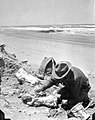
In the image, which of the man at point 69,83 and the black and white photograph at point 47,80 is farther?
the man at point 69,83

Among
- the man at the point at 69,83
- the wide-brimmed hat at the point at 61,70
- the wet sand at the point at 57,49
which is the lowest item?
the man at the point at 69,83

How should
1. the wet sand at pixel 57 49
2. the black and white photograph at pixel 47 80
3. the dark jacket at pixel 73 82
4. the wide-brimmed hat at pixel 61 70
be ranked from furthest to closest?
the wet sand at pixel 57 49, the dark jacket at pixel 73 82, the wide-brimmed hat at pixel 61 70, the black and white photograph at pixel 47 80

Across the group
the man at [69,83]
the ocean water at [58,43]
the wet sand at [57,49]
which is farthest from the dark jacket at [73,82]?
the wet sand at [57,49]

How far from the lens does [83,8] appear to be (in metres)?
1.08

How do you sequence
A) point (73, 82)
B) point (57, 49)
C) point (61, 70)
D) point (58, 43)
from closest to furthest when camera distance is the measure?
point (61, 70)
point (73, 82)
point (57, 49)
point (58, 43)

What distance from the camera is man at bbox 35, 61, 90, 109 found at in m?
1.33

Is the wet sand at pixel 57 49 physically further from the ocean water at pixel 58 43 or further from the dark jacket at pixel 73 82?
the dark jacket at pixel 73 82

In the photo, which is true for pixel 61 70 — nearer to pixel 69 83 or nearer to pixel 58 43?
pixel 69 83

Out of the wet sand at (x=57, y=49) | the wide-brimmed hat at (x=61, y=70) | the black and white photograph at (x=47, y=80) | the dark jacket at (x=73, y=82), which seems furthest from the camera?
the wet sand at (x=57, y=49)

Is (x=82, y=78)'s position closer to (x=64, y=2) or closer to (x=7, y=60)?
(x=64, y=2)

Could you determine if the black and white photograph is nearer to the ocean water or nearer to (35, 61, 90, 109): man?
(35, 61, 90, 109): man

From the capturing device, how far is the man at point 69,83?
1329 millimetres

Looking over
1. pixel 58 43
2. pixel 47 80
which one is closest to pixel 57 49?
pixel 58 43

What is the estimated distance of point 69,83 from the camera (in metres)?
1.47
